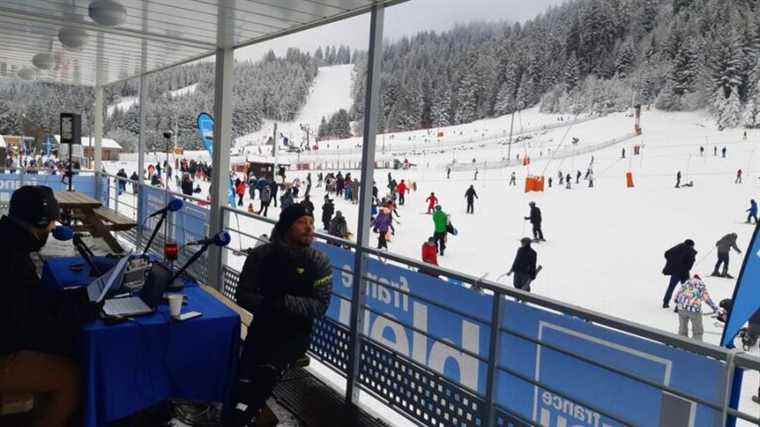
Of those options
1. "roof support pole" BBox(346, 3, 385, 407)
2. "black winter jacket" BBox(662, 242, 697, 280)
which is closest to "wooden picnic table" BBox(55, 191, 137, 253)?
"roof support pole" BBox(346, 3, 385, 407)

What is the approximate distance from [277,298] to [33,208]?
112cm

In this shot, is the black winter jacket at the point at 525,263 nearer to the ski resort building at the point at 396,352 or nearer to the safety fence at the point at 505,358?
the ski resort building at the point at 396,352

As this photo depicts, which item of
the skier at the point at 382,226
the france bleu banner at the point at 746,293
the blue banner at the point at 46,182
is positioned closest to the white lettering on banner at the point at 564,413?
the france bleu banner at the point at 746,293

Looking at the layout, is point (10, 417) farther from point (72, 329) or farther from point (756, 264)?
point (756, 264)

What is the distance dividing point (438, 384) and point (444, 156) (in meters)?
62.0

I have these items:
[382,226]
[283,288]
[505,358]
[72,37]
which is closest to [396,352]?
[505,358]

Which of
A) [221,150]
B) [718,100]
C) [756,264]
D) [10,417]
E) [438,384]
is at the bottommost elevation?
[10,417]

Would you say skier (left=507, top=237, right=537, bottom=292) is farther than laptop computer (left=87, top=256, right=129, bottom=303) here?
Yes

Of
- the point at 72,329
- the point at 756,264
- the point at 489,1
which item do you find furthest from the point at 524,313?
the point at 489,1

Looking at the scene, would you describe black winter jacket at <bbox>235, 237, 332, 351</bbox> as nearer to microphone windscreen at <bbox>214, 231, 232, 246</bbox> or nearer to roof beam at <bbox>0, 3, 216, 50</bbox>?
microphone windscreen at <bbox>214, 231, 232, 246</bbox>

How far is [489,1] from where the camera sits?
104m

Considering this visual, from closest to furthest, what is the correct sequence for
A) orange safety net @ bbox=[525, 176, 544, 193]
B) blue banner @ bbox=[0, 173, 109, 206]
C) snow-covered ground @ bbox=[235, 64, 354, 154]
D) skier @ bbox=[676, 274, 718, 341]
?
skier @ bbox=[676, 274, 718, 341]
blue banner @ bbox=[0, 173, 109, 206]
orange safety net @ bbox=[525, 176, 544, 193]
snow-covered ground @ bbox=[235, 64, 354, 154]

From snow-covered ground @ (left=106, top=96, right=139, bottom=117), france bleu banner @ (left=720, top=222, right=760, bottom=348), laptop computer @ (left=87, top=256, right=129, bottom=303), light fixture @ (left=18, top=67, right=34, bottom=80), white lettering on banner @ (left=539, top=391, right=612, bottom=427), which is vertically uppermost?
snow-covered ground @ (left=106, top=96, right=139, bottom=117)

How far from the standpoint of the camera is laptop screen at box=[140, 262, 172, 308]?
2.83 meters
